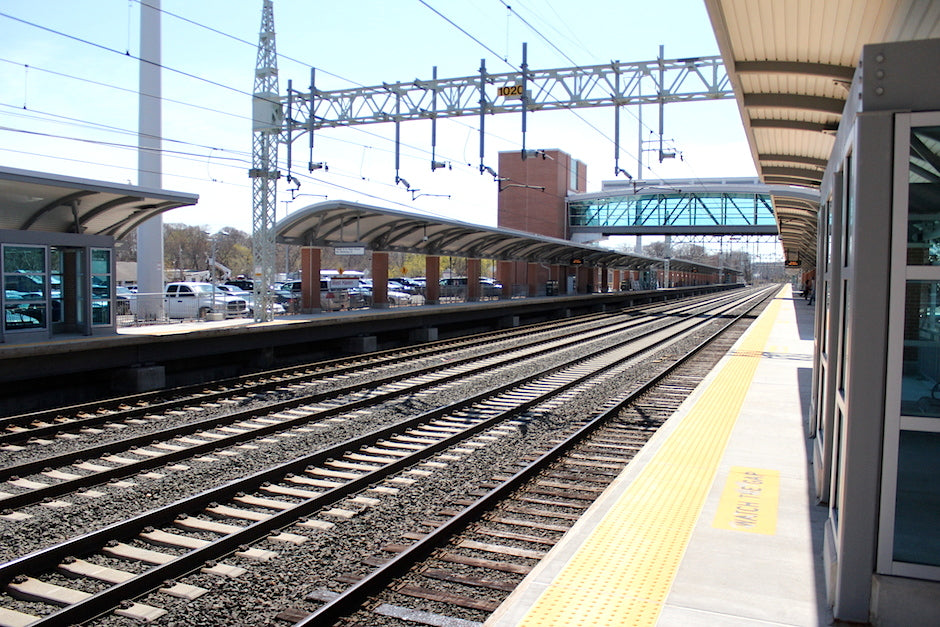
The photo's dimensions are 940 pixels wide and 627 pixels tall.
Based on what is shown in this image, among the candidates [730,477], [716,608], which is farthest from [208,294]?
[716,608]

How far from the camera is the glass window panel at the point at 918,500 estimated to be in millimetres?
3215

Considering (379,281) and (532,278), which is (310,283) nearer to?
(379,281)

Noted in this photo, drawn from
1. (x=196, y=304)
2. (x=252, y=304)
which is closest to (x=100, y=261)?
(x=196, y=304)

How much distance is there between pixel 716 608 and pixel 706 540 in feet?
3.63

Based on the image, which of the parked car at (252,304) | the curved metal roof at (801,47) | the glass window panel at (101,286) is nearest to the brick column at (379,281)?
the parked car at (252,304)

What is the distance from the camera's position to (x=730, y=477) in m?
6.59

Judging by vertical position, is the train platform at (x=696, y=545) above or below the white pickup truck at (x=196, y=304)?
below

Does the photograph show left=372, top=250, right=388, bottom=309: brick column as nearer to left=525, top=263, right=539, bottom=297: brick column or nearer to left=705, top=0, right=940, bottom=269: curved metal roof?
left=525, top=263, right=539, bottom=297: brick column

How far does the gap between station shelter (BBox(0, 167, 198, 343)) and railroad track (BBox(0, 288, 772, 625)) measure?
774 cm

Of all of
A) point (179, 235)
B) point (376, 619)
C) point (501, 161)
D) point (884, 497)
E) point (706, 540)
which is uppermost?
point (501, 161)

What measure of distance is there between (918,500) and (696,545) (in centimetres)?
A: 182

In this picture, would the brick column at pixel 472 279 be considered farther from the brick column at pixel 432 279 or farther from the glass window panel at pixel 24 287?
the glass window panel at pixel 24 287

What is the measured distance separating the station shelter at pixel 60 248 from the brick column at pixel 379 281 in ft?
34.9

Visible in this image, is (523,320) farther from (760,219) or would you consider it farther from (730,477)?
(760,219)
